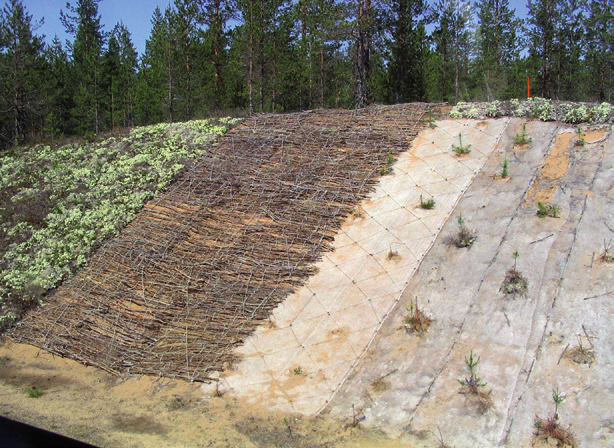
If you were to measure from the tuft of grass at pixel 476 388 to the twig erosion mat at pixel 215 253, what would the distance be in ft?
10.3

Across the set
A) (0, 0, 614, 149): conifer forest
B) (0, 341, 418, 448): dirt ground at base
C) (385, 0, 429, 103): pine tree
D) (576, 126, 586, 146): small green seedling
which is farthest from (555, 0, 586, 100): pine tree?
(0, 341, 418, 448): dirt ground at base

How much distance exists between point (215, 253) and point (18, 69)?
64.8ft

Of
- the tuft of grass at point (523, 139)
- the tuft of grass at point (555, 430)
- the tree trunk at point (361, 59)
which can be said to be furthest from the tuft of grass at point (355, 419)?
the tree trunk at point (361, 59)

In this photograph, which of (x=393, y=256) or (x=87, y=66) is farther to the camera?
(x=87, y=66)

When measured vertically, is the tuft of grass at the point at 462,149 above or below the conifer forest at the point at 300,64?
below

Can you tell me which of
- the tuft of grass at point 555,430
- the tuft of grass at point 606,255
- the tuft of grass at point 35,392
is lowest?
the tuft of grass at point 35,392

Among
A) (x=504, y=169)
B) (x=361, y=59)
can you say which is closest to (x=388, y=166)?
(x=504, y=169)

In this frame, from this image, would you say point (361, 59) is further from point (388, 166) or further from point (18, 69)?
point (18, 69)

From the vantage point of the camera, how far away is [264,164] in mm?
10578

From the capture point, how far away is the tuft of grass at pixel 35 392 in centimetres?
625

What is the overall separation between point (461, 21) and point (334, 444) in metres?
24.1

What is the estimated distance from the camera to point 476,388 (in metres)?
5.01

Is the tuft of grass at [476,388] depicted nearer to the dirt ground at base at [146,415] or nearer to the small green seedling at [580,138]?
the dirt ground at base at [146,415]

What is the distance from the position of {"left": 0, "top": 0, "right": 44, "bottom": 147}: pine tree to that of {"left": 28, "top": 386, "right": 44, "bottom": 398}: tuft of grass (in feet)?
61.3
